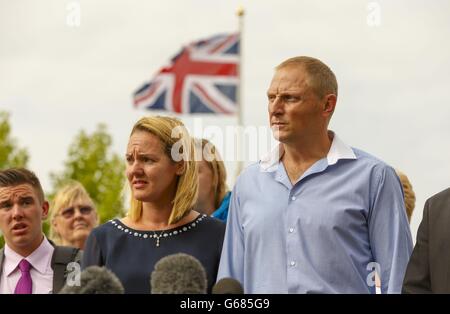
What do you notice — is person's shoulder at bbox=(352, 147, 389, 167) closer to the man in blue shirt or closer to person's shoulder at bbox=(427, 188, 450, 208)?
the man in blue shirt

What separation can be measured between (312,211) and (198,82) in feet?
65.5

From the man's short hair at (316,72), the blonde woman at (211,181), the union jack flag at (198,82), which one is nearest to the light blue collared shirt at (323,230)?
the man's short hair at (316,72)

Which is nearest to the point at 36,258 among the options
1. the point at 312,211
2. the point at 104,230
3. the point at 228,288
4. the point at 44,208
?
the point at 44,208

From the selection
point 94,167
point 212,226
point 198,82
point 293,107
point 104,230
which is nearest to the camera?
point 293,107

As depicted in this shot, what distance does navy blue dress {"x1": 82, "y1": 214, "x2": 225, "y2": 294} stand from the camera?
626 centimetres

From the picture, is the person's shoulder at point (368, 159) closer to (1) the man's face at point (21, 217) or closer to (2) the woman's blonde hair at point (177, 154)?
(2) the woman's blonde hair at point (177, 154)

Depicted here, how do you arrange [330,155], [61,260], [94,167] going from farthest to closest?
[94,167] → [61,260] → [330,155]

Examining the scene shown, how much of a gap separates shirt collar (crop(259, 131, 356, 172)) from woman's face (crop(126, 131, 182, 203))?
22.6 inches

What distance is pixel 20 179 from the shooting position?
23.5ft

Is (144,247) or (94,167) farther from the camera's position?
(94,167)

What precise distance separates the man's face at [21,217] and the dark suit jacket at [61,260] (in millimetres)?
161

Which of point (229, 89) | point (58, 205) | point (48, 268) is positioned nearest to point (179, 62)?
point (229, 89)

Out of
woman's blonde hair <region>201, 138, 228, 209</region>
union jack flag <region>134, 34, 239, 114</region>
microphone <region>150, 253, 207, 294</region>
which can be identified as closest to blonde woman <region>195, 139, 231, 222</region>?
woman's blonde hair <region>201, 138, 228, 209</region>

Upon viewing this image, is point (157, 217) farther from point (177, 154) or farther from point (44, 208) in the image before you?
point (44, 208)
